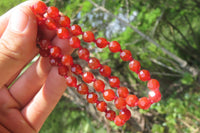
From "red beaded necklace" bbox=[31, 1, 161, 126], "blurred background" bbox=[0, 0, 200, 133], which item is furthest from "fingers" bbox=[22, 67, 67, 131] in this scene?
"blurred background" bbox=[0, 0, 200, 133]

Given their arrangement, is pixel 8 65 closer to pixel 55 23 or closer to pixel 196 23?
pixel 55 23

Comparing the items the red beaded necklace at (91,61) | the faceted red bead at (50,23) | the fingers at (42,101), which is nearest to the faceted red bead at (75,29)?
the red beaded necklace at (91,61)

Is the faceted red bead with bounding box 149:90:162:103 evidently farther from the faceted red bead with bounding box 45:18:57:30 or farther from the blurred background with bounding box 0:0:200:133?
the blurred background with bounding box 0:0:200:133

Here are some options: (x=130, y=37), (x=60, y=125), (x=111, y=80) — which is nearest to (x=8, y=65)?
(x=111, y=80)

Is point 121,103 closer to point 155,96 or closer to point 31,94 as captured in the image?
point 155,96

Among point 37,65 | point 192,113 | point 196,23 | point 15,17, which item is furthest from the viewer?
point 196,23

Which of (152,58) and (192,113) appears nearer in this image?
(192,113)
